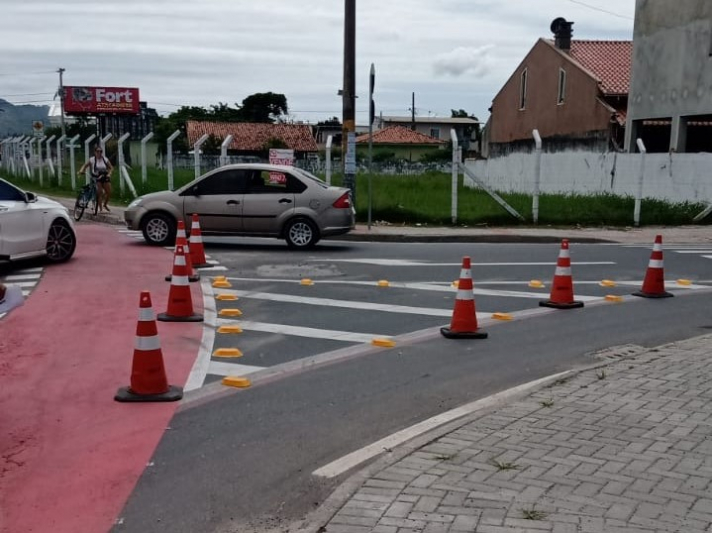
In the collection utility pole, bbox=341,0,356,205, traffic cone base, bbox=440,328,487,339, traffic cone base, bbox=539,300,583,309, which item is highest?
utility pole, bbox=341,0,356,205

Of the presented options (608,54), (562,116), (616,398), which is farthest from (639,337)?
(608,54)

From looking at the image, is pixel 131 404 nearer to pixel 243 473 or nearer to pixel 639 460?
pixel 243 473

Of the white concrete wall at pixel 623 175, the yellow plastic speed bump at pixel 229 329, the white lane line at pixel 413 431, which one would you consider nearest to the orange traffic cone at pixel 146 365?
the white lane line at pixel 413 431

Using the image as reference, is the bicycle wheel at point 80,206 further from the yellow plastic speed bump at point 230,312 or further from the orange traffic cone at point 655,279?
the orange traffic cone at point 655,279

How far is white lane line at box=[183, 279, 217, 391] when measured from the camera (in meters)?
6.69

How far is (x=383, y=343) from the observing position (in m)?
7.98

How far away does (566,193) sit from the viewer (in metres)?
26.8

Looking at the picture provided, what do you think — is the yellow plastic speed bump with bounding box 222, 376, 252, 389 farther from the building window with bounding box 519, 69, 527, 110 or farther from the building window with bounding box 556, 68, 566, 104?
the building window with bounding box 519, 69, 527, 110

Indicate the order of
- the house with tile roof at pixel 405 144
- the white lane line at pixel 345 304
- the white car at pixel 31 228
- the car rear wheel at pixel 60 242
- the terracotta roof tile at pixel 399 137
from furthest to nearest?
the terracotta roof tile at pixel 399 137 → the house with tile roof at pixel 405 144 → the car rear wheel at pixel 60 242 → the white car at pixel 31 228 → the white lane line at pixel 345 304

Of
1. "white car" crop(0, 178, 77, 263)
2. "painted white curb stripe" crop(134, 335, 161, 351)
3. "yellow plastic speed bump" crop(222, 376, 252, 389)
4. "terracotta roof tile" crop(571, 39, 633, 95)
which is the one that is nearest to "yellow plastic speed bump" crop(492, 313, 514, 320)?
"yellow plastic speed bump" crop(222, 376, 252, 389)

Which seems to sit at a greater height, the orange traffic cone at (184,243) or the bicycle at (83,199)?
the bicycle at (83,199)

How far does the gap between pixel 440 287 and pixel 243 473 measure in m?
6.89

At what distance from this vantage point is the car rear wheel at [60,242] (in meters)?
12.5

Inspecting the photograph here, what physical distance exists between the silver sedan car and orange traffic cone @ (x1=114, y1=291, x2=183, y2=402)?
8.96 m
